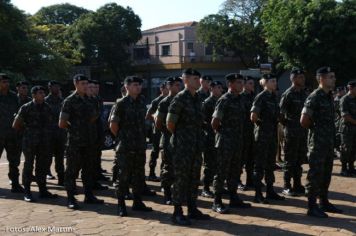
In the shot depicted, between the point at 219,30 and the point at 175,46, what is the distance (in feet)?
18.5

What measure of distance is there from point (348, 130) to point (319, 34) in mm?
17814

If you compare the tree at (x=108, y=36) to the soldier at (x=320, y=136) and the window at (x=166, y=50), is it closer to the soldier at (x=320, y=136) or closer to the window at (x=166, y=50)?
the window at (x=166, y=50)

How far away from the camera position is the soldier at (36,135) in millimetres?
8023

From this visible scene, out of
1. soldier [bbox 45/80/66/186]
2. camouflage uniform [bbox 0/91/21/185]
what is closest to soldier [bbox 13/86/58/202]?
soldier [bbox 45/80/66/186]

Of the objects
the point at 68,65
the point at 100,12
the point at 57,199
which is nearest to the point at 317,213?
the point at 57,199

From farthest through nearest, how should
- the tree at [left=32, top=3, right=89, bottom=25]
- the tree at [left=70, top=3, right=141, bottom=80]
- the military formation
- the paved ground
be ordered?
the tree at [left=32, top=3, right=89, bottom=25], the tree at [left=70, top=3, right=141, bottom=80], the military formation, the paved ground

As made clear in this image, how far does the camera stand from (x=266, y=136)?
7.73 m

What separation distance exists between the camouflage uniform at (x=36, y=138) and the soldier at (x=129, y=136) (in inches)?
69.0

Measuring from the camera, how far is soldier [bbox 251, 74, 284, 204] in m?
7.61

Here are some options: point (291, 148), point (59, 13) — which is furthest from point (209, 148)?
point (59, 13)

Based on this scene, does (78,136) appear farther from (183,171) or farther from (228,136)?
(228,136)

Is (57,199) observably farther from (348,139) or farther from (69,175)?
(348,139)

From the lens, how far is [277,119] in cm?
801

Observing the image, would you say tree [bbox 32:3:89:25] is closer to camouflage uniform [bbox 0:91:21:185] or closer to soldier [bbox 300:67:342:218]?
camouflage uniform [bbox 0:91:21:185]
